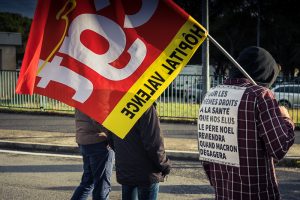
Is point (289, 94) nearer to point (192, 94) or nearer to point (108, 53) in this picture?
point (192, 94)

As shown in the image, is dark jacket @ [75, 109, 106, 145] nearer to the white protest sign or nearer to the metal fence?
the white protest sign

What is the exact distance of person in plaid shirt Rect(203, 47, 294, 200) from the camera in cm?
267

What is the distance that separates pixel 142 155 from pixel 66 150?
5593 millimetres

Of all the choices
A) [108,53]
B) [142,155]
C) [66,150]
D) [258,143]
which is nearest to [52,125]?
[66,150]

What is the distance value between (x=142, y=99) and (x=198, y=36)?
23.7 inches

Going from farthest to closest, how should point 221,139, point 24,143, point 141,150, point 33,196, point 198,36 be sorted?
point 24,143
point 33,196
point 141,150
point 198,36
point 221,139

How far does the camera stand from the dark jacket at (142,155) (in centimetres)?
356

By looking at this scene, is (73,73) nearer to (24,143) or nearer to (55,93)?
(55,93)

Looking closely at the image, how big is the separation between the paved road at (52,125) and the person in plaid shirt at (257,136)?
25.5 ft

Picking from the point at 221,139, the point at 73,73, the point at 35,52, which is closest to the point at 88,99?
the point at 73,73

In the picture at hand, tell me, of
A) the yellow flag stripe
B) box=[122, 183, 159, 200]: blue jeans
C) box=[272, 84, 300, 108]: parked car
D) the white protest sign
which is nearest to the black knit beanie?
the white protest sign

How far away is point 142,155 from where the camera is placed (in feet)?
12.0

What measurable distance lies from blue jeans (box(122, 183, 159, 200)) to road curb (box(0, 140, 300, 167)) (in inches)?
181

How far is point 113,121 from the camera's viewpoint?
3.32 metres
